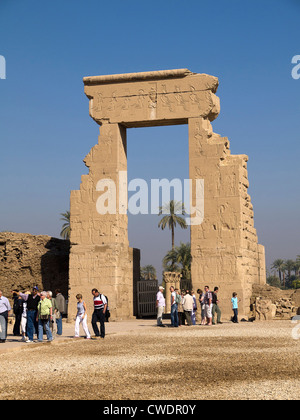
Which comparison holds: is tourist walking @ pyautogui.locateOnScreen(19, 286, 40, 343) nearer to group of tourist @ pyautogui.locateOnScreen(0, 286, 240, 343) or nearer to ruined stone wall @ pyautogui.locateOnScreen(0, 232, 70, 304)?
group of tourist @ pyautogui.locateOnScreen(0, 286, 240, 343)

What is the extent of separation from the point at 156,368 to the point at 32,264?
59.0ft

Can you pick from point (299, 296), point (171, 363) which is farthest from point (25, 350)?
point (299, 296)

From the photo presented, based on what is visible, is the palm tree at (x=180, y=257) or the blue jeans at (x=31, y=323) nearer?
the blue jeans at (x=31, y=323)

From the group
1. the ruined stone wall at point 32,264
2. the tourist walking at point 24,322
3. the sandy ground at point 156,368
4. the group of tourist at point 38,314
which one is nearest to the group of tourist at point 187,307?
the group of tourist at point 38,314

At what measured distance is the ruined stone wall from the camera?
26.1 metres

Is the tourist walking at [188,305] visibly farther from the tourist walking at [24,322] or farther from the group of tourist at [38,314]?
the tourist walking at [24,322]

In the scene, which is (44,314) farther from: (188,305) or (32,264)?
(32,264)

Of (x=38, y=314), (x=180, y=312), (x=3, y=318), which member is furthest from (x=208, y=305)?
(x=3, y=318)

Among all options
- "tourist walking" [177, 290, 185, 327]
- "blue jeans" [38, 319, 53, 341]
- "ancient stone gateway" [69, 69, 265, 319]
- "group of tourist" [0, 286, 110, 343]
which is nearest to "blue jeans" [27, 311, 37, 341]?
"group of tourist" [0, 286, 110, 343]

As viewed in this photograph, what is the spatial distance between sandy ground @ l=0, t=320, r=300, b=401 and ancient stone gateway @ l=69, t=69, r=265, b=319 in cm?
744

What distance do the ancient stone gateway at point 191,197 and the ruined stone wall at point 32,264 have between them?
10.9ft

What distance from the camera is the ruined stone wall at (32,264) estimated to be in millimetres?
26141

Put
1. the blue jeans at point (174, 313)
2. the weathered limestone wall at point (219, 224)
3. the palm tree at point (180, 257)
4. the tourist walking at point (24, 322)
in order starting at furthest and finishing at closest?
the palm tree at point (180, 257) → the weathered limestone wall at point (219, 224) → the blue jeans at point (174, 313) → the tourist walking at point (24, 322)
